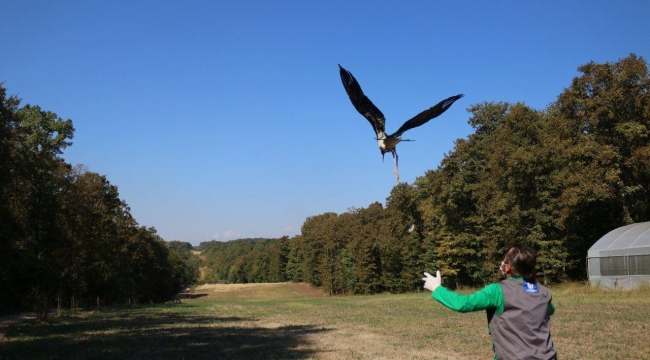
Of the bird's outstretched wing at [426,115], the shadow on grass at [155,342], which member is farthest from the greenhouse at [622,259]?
the bird's outstretched wing at [426,115]

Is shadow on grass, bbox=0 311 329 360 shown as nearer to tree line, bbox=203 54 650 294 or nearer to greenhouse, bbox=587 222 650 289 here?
tree line, bbox=203 54 650 294

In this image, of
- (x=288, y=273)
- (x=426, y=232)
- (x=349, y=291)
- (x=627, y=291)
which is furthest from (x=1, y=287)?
(x=288, y=273)

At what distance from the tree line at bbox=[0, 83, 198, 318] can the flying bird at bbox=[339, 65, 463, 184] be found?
19831 mm

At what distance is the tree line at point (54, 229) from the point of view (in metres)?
22.2

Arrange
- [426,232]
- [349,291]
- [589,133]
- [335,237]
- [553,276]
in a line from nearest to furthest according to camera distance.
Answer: [589,133], [553,276], [426,232], [349,291], [335,237]

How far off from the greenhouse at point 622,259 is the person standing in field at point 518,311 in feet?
97.8

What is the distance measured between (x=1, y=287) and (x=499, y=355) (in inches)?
1138

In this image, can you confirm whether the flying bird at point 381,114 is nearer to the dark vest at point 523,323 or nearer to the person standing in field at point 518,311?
the person standing in field at point 518,311

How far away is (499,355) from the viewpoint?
381 cm

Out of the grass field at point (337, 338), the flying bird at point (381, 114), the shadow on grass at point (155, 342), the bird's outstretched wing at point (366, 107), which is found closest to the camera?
the flying bird at point (381, 114)

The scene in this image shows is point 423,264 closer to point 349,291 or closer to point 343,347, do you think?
point 349,291

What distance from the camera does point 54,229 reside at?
2781cm

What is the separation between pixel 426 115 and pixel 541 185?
132 ft

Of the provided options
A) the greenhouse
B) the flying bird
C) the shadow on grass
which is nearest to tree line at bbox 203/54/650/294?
the greenhouse
